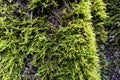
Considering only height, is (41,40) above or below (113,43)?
above

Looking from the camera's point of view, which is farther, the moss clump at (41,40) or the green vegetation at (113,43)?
the green vegetation at (113,43)

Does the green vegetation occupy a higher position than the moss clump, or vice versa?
the moss clump

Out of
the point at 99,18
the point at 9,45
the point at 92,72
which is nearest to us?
the point at 9,45

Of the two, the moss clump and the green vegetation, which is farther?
the green vegetation

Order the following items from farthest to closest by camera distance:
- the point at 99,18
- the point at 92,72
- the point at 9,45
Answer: the point at 99,18, the point at 92,72, the point at 9,45

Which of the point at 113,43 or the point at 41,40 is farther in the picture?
the point at 113,43

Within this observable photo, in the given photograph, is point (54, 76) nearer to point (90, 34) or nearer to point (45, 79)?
point (45, 79)

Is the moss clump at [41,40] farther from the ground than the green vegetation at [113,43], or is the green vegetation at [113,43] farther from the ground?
the moss clump at [41,40]

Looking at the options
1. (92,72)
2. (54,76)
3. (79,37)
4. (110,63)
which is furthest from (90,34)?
(110,63)
